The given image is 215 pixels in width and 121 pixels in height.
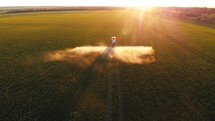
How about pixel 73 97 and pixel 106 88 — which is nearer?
pixel 73 97

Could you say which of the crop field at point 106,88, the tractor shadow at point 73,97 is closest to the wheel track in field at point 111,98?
the crop field at point 106,88

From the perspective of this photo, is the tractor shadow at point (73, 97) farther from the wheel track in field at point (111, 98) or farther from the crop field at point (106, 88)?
the wheel track in field at point (111, 98)

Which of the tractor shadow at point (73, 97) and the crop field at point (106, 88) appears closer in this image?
the tractor shadow at point (73, 97)

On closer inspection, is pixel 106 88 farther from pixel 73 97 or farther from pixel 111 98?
pixel 73 97

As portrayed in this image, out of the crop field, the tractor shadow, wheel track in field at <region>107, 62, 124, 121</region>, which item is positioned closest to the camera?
the tractor shadow

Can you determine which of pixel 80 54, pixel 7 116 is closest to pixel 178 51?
pixel 80 54

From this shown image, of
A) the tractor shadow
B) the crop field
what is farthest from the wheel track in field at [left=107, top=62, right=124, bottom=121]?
the tractor shadow

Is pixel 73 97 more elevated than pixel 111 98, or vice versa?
pixel 73 97

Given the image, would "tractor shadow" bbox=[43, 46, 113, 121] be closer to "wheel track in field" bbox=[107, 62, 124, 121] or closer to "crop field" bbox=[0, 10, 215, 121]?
"crop field" bbox=[0, 10, 215, 121]

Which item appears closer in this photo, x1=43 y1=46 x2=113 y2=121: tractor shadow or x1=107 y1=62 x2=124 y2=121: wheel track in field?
x1=43 y1=46 x2=113 y2=121: tractor shadow

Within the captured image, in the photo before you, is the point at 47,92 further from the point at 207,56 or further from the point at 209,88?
the point at 207,56

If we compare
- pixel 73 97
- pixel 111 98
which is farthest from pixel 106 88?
pixel 73 97

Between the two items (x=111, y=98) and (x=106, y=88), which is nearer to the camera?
(x=111, y=98)
